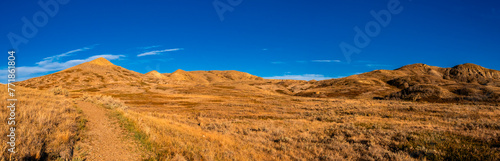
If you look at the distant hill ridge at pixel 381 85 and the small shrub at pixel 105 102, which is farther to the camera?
the distant hill ridge at pixel 381 85

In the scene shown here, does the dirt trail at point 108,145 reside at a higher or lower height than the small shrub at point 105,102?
lower

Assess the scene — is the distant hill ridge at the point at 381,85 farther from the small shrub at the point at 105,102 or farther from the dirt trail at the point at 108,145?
the dirt trail at the point at 108,145

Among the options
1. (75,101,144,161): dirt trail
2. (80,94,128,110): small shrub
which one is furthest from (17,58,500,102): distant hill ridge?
(75,101,144,161): dirt trail

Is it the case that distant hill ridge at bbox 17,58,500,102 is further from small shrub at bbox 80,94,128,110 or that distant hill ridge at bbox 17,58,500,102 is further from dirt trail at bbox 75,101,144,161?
dirt trail at bbox 75,101,144,161

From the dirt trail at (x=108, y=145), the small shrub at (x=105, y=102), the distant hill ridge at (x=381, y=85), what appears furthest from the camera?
the distant hill ridge at (x=381, y=85)

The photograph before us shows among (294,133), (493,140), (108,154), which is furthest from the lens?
(294,133)

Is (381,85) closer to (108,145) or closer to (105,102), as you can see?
(105,102)

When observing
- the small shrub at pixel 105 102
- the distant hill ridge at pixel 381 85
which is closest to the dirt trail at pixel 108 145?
the small shrub at pixel 105 102

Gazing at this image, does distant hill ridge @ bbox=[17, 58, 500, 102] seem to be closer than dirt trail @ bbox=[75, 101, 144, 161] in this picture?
No

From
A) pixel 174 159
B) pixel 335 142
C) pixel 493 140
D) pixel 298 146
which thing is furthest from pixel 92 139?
pixel 493 140

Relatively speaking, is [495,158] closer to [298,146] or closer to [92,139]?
[298,146]

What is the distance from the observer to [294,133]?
68.2 feet

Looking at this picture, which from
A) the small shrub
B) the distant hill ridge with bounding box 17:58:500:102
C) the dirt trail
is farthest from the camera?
the distant hill ridge with bounding box 17:58:500:102

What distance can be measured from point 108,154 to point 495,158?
763 inches
